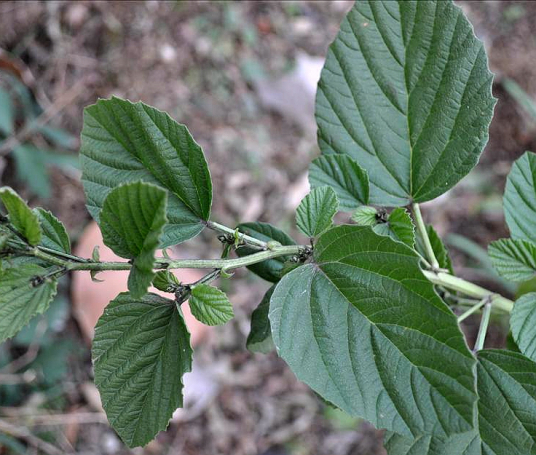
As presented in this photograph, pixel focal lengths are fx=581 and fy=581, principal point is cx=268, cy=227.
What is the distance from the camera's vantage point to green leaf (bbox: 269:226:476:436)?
2.49 ft

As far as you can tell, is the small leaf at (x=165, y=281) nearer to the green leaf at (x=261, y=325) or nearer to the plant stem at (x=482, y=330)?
the green leaf at (x=261, y=325)

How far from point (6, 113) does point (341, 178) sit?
A: 4.92 ft

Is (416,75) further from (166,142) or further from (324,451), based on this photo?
(324,451)

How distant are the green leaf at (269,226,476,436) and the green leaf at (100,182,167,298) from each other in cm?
21

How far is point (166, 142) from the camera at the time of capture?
89 centimetres

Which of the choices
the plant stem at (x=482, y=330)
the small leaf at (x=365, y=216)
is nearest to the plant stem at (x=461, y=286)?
the plant stem at (x=482, y=330)

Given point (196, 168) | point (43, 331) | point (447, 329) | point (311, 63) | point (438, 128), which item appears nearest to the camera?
point (447, 329)

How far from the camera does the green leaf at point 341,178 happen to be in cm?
102

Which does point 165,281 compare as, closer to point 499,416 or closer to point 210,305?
point 210,305

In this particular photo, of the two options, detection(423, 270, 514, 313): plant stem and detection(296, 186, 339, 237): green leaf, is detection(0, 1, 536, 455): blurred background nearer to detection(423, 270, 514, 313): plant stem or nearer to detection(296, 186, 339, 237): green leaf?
detection(423, 270, 514, 313): plant stem

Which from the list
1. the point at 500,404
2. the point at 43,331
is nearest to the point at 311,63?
the point at 43,331

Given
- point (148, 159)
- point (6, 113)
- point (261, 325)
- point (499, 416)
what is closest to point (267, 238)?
point (261, 325)

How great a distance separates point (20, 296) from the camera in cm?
74

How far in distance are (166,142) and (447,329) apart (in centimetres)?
49
